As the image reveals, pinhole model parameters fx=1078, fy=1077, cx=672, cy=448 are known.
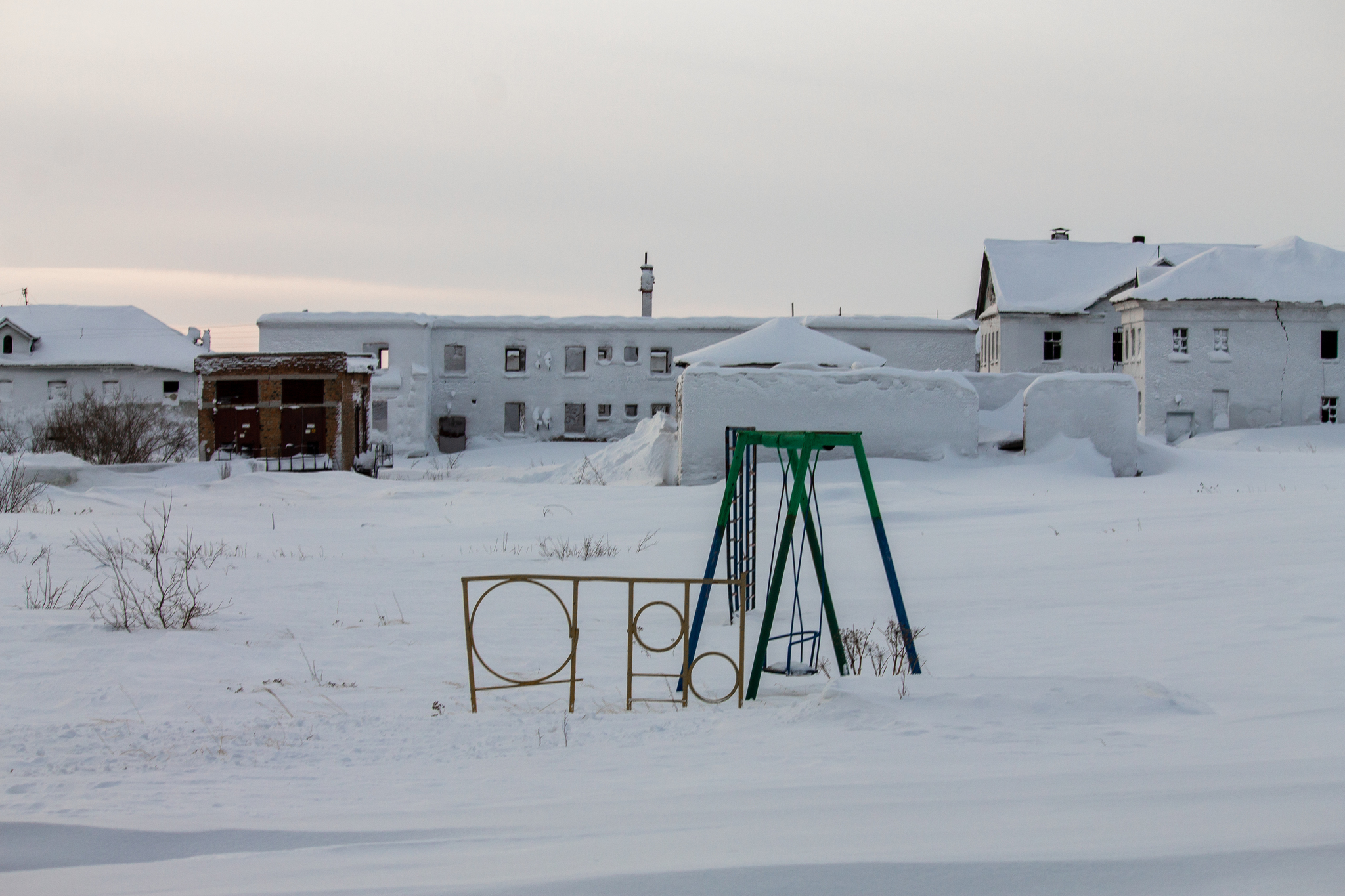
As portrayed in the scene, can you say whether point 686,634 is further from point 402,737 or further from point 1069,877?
point 1069,877

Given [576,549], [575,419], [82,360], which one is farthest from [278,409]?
[82,360]

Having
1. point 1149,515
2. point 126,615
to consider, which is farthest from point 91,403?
point 1149,515

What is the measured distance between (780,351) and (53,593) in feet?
69.4

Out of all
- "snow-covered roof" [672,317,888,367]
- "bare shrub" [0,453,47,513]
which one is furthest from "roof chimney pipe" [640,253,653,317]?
"bare shrub" [0,453,47,513]

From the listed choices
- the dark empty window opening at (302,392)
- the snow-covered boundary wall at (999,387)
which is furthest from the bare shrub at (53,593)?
the snow-covered boundary wall at (999,387)

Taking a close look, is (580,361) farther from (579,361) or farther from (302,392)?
(302,392)

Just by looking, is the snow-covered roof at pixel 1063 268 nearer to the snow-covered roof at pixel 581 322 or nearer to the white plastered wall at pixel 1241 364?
the snow-covered roof at pixel 581 322

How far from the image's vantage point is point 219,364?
28.6 metres

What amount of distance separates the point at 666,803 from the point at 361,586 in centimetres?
699

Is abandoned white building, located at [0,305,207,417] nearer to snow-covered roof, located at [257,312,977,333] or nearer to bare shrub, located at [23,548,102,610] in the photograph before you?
snow-covered roof, located at [257,312,977,333]

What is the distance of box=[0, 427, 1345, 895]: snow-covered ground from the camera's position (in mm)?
3297

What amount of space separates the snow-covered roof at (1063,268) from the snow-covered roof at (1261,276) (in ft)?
11.2

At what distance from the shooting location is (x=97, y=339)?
47.6 meters

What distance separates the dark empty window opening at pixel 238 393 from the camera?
30.3 metres
